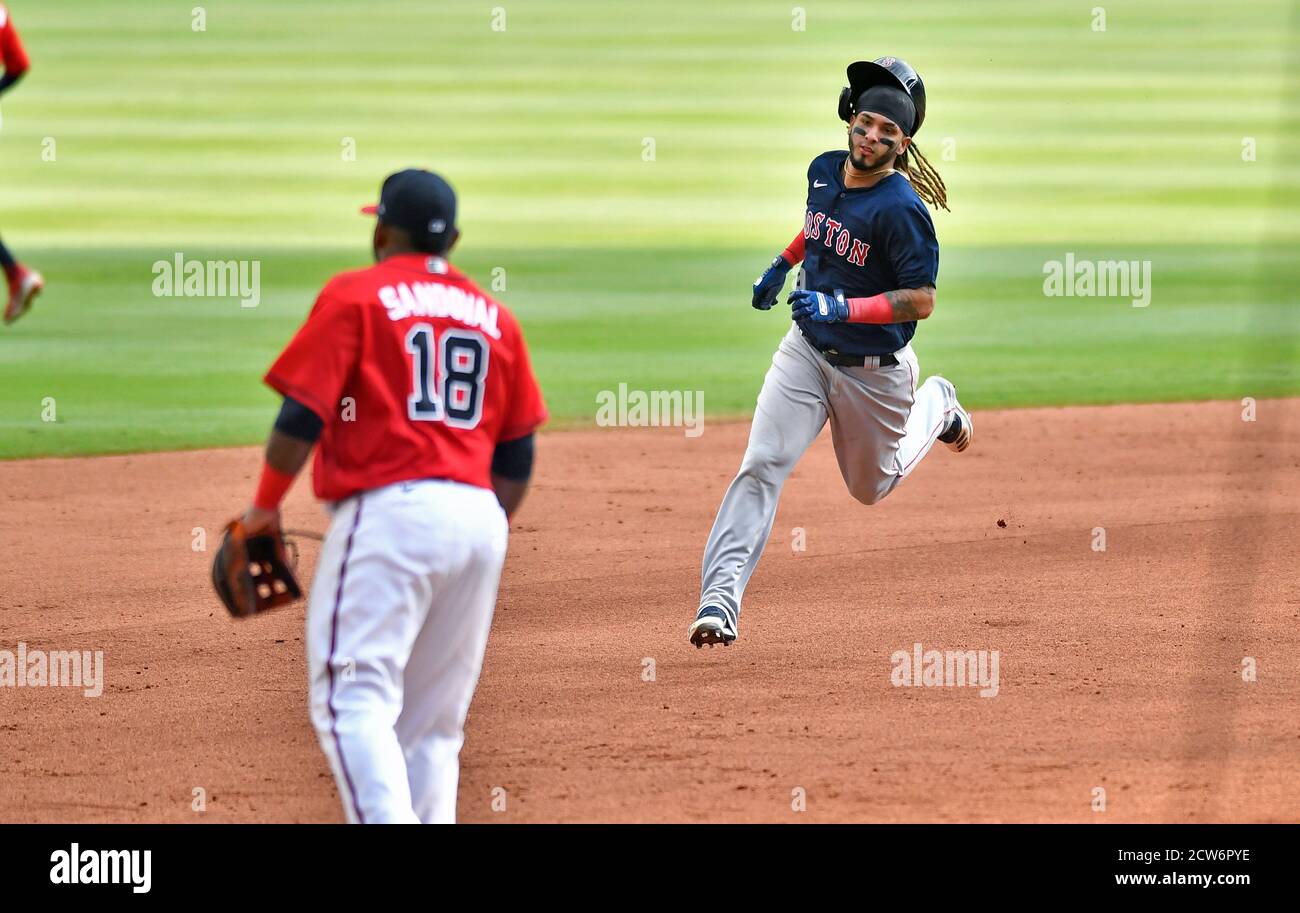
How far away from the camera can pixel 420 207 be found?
3793 millimetres

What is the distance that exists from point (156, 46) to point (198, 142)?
17.6ft

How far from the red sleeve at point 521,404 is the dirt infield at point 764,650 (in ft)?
4.61

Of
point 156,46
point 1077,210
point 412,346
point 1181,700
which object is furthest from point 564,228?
point 412,346

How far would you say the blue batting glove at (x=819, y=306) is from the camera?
5535 mm

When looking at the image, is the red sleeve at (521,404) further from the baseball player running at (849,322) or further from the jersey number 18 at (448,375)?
the baseball player running at (849,322)

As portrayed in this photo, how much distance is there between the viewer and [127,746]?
18.0 feet

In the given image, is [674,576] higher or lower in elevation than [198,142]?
lower

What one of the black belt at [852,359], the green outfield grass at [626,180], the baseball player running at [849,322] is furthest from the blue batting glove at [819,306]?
the green outfield grass at [626,180]

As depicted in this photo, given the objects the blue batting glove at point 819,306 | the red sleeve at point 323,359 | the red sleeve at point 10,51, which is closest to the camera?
the red sleeve at point 323,359

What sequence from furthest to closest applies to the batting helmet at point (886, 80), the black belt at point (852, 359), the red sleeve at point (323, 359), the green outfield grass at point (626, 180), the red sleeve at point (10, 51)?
the green outfield grass at point (626, 180)
the black belt at point (852, 359)
the batting helmet at point (886, 80)
the red sleeve at point (10, 51)
the red sleeve at point (323, 359)

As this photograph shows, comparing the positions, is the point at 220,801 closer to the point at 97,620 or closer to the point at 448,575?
the point at 448,575

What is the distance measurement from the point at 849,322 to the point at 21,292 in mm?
2786

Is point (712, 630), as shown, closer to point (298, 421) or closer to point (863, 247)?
point (863, 247)

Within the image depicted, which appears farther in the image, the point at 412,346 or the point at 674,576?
the point at 674,576
